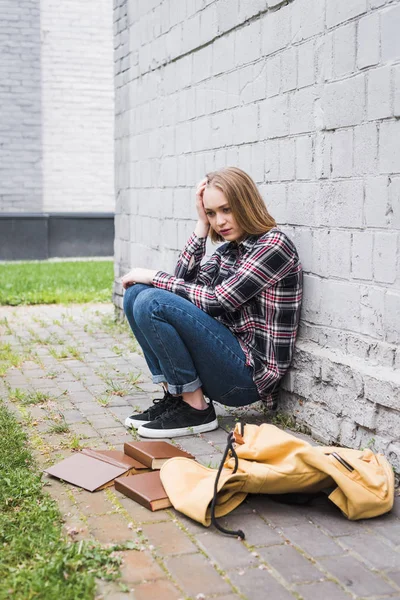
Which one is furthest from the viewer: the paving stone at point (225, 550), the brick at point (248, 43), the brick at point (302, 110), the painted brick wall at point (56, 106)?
the painted brick wall at point (56, 106)

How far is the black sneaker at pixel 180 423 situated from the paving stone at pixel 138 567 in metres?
1.32

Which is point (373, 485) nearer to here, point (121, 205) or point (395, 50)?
point (395, 50)

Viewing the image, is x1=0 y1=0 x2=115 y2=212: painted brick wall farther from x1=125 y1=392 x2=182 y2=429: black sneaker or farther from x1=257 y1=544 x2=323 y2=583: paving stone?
x1=257 y1=544 x2=323 y2=583: paving stone

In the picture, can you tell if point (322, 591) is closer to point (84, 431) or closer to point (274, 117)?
point (84, 431)

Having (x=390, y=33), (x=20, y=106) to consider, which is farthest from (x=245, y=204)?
(x=20, y=106)

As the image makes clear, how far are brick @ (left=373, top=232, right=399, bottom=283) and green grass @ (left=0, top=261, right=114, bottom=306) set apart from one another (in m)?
6.14

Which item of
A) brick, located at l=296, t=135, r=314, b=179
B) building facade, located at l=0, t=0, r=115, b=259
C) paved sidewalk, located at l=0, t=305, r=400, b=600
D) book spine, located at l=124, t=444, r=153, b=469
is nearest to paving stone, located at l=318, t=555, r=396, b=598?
paved sidewalk, located at l=0, t=305, r=400, b=600

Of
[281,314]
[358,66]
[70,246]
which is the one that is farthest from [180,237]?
[70,246]

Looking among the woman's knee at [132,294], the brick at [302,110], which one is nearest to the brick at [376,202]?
the brick at [302,110]

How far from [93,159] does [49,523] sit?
43.9 feet

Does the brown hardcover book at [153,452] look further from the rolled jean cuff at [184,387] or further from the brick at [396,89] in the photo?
the brick at [396,89]

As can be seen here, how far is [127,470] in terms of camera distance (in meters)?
3.47

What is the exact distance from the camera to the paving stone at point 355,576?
249 cm

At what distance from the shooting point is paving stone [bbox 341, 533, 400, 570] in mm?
2686
